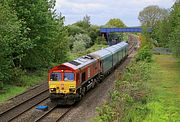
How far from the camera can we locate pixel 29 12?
3744 centimetres

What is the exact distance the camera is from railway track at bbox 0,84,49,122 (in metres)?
23.5

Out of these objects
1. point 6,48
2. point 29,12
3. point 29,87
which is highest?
point 29,12

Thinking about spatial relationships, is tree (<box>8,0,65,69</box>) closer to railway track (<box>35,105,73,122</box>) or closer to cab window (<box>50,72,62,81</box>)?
cab window (<box>50,72,62,81</box>)

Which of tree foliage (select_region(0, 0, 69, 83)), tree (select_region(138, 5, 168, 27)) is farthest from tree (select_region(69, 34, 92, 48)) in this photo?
tree foliage (select_region(0, 0, 69, 83))

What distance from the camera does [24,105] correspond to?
2670cm

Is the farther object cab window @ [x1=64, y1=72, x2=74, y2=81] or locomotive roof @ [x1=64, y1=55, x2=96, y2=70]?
locomotive roof @ [x1=64, y1=55, x2=96, y2=70]

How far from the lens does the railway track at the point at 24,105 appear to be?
2350 centimetres

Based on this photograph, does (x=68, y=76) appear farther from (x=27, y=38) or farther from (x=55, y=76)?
(x=27, y=38)

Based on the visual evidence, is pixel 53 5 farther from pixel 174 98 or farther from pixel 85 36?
pixel 85 36

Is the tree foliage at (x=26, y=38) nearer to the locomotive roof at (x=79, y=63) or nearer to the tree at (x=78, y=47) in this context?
the locomotive roof at (x=79, y=63)

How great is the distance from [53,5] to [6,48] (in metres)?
18.1

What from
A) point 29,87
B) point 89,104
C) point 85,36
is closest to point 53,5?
point 29,87

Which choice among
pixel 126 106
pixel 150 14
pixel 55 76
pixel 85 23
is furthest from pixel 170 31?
pixel 150 14

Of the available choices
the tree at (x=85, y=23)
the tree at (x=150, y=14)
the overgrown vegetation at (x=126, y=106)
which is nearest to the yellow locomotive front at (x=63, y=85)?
the overgrown vegetation at (x=126, y=106)
